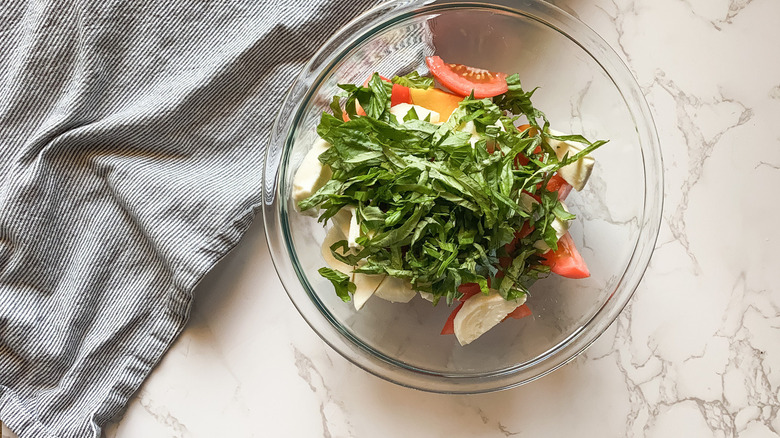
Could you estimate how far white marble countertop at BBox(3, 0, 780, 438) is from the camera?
4.15 feet

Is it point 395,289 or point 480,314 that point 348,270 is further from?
point 480,314

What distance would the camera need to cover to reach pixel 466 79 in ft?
3.60

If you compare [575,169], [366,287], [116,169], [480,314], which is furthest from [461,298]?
[116,169]

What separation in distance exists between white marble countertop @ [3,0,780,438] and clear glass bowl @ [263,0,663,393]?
Answer: 0.12 meters

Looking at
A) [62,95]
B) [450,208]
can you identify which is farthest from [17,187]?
[450,208]

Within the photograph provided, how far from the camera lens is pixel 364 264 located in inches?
40.5

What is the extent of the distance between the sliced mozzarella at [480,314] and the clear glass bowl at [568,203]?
0.10 m

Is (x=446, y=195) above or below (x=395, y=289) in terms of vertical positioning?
above

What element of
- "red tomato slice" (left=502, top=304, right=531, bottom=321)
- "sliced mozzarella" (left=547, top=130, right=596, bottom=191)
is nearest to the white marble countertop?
"red tomato slice" (left=502, top=304, right=531, bottom=321)

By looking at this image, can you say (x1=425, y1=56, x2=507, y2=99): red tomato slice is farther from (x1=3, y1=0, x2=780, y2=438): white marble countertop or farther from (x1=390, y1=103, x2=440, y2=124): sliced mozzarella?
(x1=3, y1=0, x2=780, y2=438): white marble countertop

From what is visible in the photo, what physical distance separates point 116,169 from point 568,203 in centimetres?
81

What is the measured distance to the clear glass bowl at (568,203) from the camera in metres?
1.15

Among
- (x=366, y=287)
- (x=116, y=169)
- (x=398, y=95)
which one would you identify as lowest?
(x=116, y=169)

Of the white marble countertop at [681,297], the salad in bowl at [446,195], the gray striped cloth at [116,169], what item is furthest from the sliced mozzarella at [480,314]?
the gray striped cloth at [116,169]
